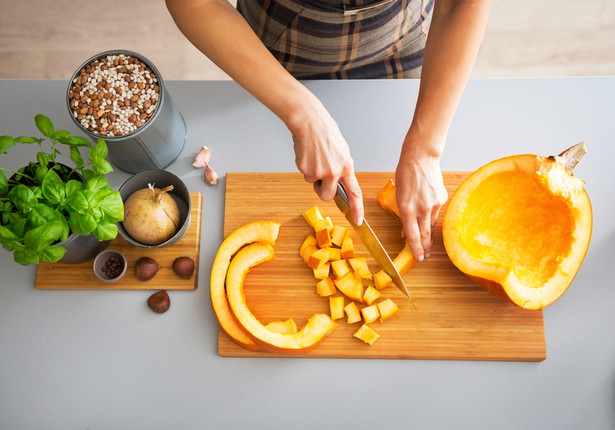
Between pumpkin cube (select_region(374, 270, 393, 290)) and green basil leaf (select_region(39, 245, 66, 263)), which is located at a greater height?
green basil leaf (select_region(39, 245, 66, 263))

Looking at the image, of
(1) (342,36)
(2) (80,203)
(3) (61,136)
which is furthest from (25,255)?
(1) (342,36)

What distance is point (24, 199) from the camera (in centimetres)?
98

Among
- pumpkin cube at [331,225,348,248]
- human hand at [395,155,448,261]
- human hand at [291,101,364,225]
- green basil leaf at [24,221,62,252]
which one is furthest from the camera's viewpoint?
pumpkin cube at [331,225,348,248]

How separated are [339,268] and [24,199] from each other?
2.49 ft

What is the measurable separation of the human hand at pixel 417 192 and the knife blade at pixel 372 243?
3.2 inches

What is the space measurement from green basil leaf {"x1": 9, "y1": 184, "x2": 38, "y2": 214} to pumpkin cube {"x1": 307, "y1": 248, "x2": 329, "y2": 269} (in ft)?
2.18

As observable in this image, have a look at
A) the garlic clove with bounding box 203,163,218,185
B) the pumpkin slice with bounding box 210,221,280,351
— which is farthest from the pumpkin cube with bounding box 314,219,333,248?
the garlic clove with bounding box 203,163,218,185

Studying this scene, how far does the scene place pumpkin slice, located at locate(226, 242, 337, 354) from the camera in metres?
1.21

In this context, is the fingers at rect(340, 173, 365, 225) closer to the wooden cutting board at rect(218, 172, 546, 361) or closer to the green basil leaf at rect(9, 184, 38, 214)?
the wooden cutting board at rect(218, 172, 546, 361)

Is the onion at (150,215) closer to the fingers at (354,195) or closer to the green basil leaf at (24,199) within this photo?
the green basil leaf at (24,199)

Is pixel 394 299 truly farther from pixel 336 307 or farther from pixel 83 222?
pixel 83 222

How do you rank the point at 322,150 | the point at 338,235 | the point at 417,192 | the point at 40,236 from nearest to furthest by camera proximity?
the point at 40,236 < the point at 322,150 < the point at 417,192 < the point at 338,235

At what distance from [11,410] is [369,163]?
1.18m

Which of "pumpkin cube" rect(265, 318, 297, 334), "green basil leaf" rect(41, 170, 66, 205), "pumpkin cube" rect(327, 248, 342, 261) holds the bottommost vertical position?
"pumpkin cube" rect(265, 318, 297, 334)
